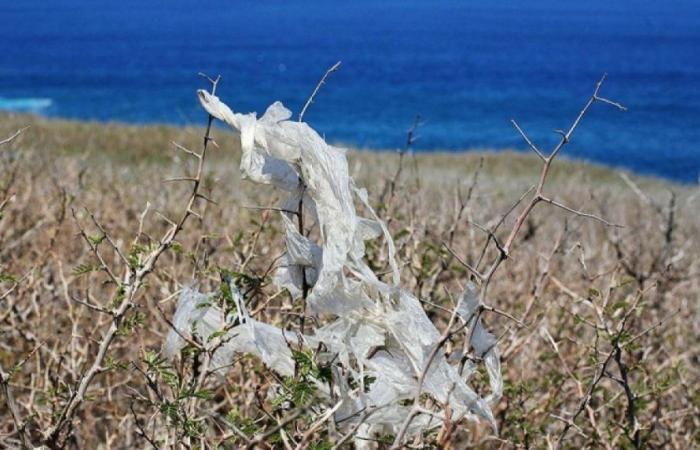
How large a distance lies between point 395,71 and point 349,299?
5812 cm

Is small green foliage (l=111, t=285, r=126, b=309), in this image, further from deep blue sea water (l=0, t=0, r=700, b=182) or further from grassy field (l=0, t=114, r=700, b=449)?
deep blue sea water (l=0, t=0, r=700, b=182)

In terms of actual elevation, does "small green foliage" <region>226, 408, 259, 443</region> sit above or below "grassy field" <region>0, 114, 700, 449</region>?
above

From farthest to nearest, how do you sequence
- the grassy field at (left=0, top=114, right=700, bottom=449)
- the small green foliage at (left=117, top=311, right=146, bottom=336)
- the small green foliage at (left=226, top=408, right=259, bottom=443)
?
the grassy field at (left=0, top=114, right=700, bottom=449) < the small green foliage at (left=117, top=311, right=146, bottom=336) < the small green foliage at (left=226, top=408, right=259, bottom=443)

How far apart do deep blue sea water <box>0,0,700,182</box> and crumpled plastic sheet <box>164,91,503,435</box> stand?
1209 cm

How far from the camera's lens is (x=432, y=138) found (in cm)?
3634

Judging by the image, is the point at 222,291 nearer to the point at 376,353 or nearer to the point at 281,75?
the point at 376,353

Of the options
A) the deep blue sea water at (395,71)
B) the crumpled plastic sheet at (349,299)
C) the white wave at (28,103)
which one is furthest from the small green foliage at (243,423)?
the white wave at (28,103)

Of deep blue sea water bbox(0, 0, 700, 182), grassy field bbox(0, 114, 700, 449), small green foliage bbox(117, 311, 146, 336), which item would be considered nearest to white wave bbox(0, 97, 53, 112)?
deep blue sea water bbox(0, 0, 700, 182)

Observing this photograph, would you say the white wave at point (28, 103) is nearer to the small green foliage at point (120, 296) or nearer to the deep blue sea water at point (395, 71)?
the deep blue sea water at point (395, 71)

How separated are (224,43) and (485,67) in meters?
23.9

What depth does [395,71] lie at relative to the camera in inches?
2314

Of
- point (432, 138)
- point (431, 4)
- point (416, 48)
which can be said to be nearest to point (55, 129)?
point (432, 138)

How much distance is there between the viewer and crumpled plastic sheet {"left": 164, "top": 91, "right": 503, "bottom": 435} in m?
1.54

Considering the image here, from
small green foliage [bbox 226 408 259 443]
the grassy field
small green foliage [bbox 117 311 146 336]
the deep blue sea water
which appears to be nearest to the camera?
small green foliage [bbox 226 408 259 443]
